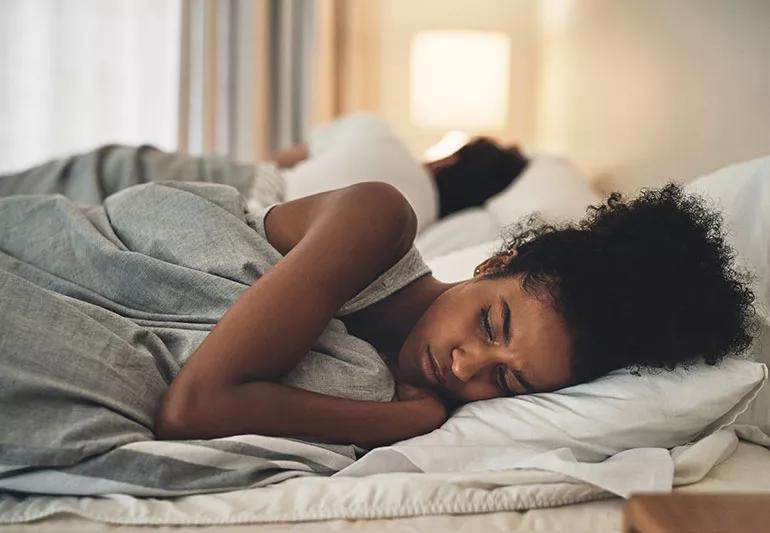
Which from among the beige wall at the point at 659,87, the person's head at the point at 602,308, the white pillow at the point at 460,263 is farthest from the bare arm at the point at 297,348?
the beige wall at the point at 659,87

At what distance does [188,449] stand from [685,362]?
0.63 meters

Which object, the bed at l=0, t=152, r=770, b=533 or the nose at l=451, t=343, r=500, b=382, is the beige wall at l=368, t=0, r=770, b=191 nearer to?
the nose at l=451, t=343, r=500, b=382

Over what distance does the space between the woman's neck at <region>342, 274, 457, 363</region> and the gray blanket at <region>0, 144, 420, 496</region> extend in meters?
0.03

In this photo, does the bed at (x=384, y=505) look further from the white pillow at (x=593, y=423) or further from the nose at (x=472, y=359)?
the nose at (x=472, y=359)

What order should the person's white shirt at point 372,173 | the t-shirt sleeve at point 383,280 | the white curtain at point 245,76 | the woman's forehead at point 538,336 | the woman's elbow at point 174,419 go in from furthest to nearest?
the white curtain at point 245,76 → the person's white shirt at point 372,173 → the t-shirt sleeve at point 383,280 → the woman's forehead at point 538,336 → the woman's elbow at point 174,419

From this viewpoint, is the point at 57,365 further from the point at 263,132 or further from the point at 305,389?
the point at 263,132

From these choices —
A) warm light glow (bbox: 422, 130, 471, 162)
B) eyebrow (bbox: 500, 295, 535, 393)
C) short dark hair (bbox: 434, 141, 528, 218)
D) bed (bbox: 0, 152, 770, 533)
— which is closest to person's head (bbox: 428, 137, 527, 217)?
short dark hair (bbox: 434, 141, 528, 218)

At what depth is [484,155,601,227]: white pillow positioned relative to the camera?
6.95 feet

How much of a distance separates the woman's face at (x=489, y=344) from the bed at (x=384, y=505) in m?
0.16

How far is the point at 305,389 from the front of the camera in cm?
114

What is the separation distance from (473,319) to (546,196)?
3.54ft

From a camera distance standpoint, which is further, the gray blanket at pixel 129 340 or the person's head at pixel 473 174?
the person's head at pixel 473 174

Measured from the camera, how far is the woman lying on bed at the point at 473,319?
3.49 ft

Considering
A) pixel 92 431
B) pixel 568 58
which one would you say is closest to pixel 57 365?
pixel 92 431
